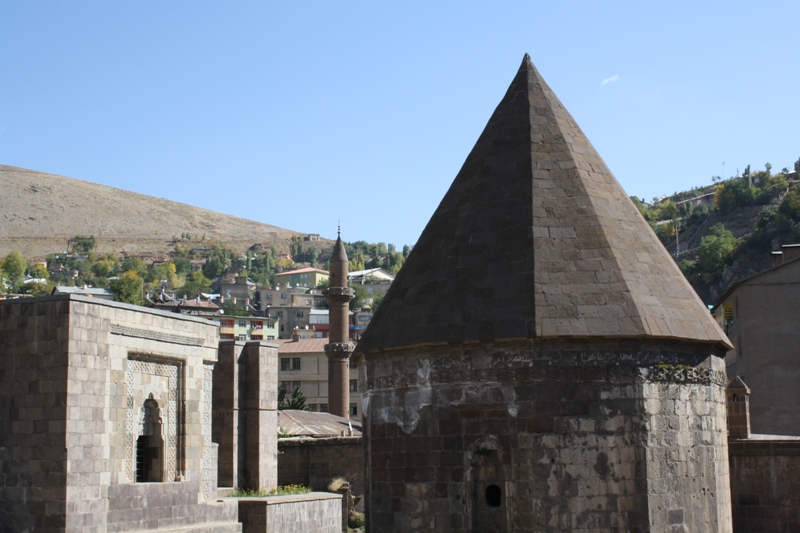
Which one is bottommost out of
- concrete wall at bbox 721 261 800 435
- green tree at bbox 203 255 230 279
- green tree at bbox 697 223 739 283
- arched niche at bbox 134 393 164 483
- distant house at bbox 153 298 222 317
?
arched niche at bbox 134 393 164 483

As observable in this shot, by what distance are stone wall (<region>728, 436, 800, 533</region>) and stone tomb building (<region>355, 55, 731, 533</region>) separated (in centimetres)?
539

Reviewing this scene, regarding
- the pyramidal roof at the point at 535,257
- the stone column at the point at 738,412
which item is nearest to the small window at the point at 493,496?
the pyramidal roof at the point at 535,257

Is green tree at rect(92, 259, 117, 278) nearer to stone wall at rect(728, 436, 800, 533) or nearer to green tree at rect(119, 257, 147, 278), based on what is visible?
green tree at rect(119, 257, 147, 278)

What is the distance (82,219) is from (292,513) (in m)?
161

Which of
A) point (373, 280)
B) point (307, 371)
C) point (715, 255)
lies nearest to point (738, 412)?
point (307, 371)

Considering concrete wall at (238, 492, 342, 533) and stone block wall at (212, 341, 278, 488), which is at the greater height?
stone block wall at (212, 341, 278, 488)

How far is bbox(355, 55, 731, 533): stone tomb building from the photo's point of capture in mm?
13812

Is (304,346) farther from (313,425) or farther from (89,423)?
(89,423)

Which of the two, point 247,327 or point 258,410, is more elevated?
point 247,327

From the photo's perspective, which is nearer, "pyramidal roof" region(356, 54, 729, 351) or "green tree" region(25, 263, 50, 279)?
"pyramidal roof" region(356, 54, 729, 351)

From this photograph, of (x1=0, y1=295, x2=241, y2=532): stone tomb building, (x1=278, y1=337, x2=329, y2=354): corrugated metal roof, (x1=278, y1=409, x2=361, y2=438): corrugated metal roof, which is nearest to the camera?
(x1=0, y1=295, x2=241, y2=532): stone tomb building

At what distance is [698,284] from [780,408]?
180 feet

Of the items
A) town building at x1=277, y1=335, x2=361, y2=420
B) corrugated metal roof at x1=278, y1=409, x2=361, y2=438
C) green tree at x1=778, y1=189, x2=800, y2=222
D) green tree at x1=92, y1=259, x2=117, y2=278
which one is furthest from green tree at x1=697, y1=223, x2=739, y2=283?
green tree at x1=92, y1=259, x2=117, y2=278

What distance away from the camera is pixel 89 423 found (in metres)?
17.8
